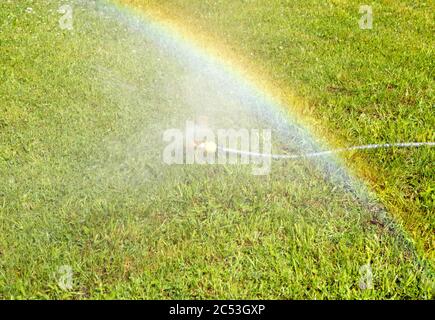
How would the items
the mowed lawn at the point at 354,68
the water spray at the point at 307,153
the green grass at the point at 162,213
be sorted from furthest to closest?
the water spray at the point at 307,153 < the mowed lawn at the point at 354,68 < the green grass at the point at 162,213

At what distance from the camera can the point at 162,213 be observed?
4.23 meters

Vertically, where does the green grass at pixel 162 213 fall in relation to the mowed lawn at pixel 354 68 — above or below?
below

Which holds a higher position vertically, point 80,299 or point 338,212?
point 338,212

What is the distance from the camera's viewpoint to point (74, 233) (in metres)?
4.01

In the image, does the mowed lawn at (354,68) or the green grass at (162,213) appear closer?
the green grass at (162,213)

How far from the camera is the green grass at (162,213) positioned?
11.6 feet

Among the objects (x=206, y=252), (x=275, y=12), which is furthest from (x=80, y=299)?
(x=275, y=12)

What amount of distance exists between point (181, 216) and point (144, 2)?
813 cm

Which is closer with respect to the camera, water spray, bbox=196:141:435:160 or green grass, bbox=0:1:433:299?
green grass, bbox=0:1:433:299

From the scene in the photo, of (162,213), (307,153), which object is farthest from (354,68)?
(162,213)

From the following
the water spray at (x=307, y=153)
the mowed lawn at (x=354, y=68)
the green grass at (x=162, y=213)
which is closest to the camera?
the green grass at (x=162, y=213)

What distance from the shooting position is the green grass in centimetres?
353

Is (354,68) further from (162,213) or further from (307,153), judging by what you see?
(162,213)
